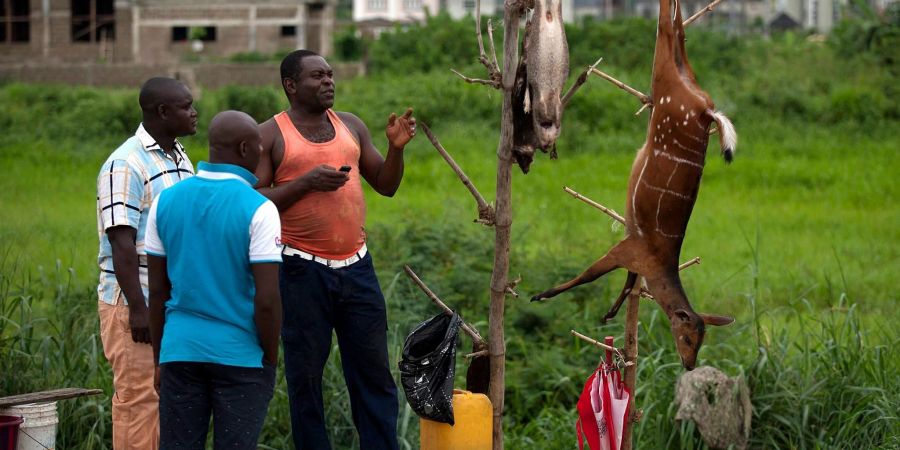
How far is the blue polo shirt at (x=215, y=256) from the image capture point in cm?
294

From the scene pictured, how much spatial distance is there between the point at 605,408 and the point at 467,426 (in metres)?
0.39

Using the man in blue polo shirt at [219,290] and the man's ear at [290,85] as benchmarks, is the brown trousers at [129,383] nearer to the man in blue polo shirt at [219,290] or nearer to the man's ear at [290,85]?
the man in blue polo shirt at [219,290]

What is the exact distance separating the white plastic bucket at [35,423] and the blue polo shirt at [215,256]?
949 millimetres

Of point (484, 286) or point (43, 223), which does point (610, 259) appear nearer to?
point (484, 286)

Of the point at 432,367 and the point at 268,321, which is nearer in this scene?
the point at 268,321

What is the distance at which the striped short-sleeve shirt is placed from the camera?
340 cm

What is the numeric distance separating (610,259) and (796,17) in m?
34.9

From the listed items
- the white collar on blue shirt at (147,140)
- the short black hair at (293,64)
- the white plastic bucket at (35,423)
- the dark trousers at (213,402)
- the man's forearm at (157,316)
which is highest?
the short black hair at (293,64)

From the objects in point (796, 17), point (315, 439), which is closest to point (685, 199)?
point (315, 439)

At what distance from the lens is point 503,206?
315 centimetres

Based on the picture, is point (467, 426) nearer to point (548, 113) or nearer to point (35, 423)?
point (548, 113)

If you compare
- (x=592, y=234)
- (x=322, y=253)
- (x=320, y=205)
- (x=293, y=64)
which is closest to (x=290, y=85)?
(x=293, y=64)

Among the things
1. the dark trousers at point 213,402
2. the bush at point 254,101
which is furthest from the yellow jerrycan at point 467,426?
the bush at point 254,101

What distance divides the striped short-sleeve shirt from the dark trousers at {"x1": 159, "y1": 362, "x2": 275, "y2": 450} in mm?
494
